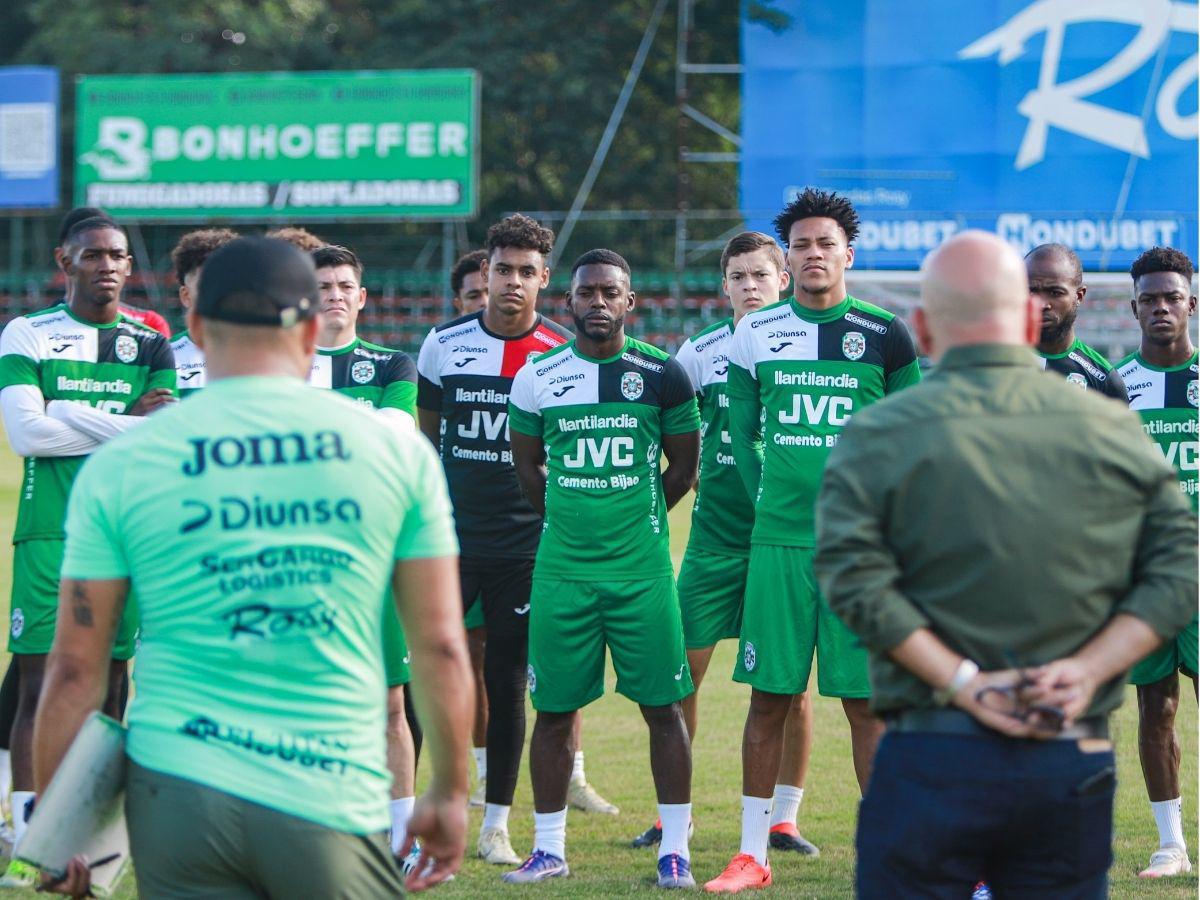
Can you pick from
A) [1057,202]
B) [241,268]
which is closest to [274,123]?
[1057,202]

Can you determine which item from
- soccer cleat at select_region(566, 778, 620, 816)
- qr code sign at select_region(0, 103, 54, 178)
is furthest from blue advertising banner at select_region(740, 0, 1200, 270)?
soccer cleat at select_region(566, 778, 620, 816)

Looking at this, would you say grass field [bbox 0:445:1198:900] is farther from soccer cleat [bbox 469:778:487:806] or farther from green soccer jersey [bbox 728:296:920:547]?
green soccer jersey [bbox 728:296:920:547]

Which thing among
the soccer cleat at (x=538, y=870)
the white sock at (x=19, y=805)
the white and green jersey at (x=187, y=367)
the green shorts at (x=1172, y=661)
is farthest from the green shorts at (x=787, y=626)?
the white sock at (x=19, y=805)

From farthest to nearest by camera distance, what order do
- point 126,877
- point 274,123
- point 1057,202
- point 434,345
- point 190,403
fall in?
point 274,123 → point 1057,202 → point 434,345 → point 126,877 → point 190,403

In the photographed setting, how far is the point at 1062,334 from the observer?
270 inches

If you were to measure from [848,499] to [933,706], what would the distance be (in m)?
0.48

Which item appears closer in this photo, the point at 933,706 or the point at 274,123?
the point at 933,706

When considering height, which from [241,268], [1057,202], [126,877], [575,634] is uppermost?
Result: [1057,202]

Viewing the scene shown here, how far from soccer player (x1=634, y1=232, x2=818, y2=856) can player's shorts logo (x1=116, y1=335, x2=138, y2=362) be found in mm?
2444

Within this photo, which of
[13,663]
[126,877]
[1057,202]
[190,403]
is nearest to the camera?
[190,403]

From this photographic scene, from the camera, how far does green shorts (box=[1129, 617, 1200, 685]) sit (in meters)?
6.78

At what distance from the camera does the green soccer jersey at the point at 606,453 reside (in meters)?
6.85

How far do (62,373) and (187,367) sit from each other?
68cm

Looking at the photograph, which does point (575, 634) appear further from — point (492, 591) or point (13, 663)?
point (13, 663)
